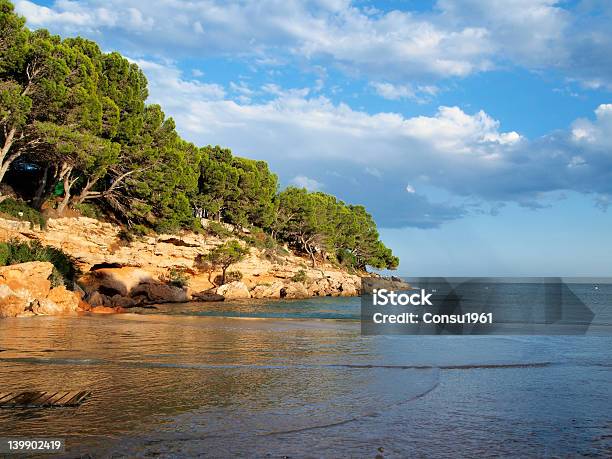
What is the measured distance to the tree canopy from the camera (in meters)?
28.1

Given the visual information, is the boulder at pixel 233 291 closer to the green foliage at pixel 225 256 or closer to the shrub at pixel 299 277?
the green foliage at pixel 225 256

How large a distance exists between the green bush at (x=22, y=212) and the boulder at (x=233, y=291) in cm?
1686

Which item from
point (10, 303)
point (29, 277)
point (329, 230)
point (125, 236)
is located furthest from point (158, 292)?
point (329, 230)

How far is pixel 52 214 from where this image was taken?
118 feet

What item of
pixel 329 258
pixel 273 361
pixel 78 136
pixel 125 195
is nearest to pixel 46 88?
pixel 78 136

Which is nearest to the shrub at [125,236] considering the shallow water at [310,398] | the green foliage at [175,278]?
the green foliage at [175,278]

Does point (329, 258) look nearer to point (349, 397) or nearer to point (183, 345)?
point (183, 345)

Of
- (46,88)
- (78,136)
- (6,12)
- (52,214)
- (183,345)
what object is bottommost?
(183,345)

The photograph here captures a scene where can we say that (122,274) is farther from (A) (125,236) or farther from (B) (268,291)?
(B) (268,291)

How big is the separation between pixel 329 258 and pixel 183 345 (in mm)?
72799

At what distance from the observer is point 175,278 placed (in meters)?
43.8

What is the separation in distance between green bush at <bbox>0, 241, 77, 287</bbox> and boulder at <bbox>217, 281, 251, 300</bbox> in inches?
532

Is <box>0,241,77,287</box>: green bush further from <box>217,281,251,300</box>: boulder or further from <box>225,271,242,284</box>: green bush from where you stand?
<box>225,271,242,284</box>: green bush

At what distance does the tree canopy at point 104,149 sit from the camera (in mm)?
28125
